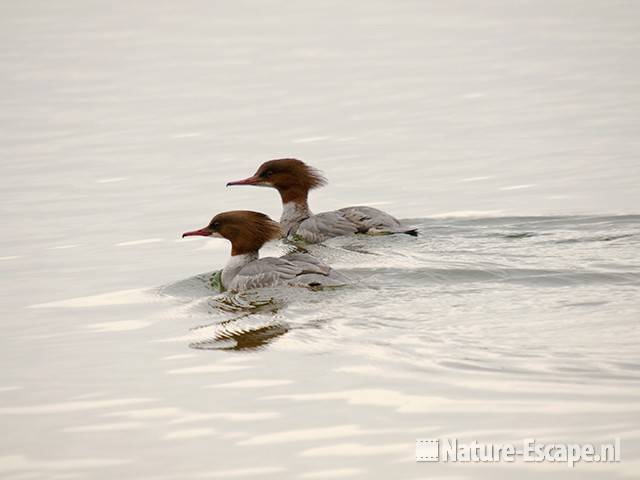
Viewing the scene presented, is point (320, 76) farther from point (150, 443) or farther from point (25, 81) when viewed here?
point (150, 443)

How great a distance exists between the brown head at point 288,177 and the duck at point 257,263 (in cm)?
232

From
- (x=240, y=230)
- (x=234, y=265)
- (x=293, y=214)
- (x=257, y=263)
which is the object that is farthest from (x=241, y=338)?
(x=293, y=214)

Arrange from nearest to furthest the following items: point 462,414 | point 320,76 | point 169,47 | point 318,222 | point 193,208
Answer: point 462,414, point 318,222, point 193,208, point 320,76, point 169,47

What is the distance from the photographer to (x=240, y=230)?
12.9 meters

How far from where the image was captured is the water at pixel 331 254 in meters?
8.16

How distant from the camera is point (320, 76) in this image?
23.8 metres

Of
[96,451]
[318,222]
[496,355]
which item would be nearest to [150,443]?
[96,451]

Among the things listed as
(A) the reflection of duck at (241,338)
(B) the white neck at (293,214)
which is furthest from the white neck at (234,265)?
(B) the white neck at (293,214)

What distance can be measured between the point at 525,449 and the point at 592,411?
0.66m

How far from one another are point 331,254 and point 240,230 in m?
1.49

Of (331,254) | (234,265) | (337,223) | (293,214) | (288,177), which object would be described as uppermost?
(288,177)

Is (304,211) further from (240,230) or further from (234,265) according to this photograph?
(234,265)

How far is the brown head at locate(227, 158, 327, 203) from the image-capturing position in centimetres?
1536

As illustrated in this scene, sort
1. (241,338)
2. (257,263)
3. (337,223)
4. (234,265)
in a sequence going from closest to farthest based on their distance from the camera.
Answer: (241,338) → (257,263) → (234,265) → (337,223)
